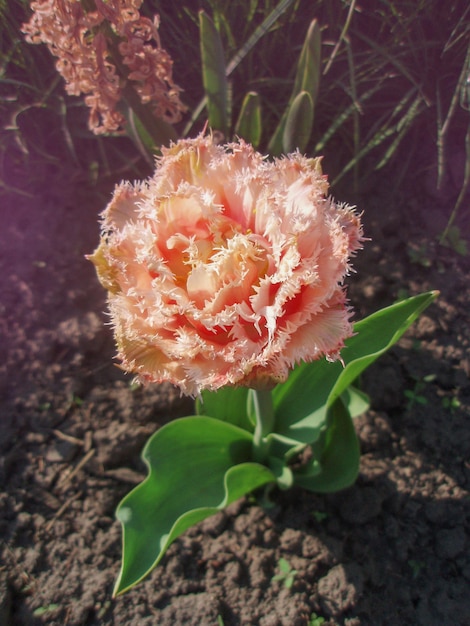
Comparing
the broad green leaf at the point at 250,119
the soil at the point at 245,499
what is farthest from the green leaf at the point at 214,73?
the soil at the point at 245,499

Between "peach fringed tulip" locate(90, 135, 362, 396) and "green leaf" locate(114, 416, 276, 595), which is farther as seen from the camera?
"green leaf" locate(114, 416, 276, 595)

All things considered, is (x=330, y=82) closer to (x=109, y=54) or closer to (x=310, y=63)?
(x=310, y=63)

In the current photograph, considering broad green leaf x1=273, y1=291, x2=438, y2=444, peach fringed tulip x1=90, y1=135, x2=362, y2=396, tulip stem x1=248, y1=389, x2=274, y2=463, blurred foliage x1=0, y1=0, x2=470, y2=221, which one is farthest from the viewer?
blurred foliage x1=0, y1=0, x2=470, y2=221

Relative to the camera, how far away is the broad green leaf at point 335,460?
1.31m

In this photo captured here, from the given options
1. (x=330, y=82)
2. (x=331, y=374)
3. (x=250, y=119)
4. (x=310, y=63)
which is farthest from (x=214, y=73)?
(x=331, y=374)

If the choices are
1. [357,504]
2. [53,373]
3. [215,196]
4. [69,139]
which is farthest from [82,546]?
[69,139]

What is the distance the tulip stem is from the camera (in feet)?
3.97

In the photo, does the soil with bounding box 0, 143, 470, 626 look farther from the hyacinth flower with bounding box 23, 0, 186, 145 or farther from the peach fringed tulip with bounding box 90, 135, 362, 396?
the peach fringed tulip with bounding box 90, 135, 362, 396

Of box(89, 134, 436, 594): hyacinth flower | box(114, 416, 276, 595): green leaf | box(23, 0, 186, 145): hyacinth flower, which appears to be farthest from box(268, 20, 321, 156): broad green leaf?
box(114, 416, 276, 595): green leaf

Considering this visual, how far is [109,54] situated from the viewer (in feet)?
4.92

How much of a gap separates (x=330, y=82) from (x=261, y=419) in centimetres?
133

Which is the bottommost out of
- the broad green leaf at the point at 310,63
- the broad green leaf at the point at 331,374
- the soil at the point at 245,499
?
the soil at the point at 245,499

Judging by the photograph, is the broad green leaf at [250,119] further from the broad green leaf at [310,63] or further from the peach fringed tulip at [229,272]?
the peach fringed tulip at [229,272]

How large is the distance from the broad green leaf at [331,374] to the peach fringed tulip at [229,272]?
0.24 meters
